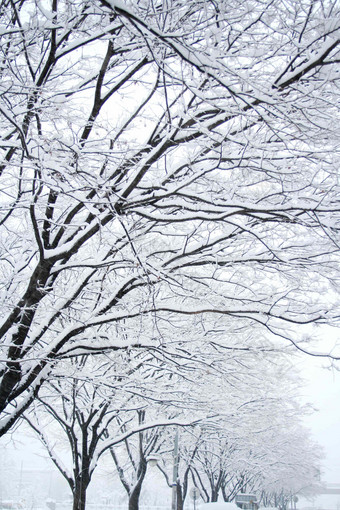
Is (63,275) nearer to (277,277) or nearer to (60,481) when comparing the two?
(277,277)

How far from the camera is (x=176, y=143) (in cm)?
430

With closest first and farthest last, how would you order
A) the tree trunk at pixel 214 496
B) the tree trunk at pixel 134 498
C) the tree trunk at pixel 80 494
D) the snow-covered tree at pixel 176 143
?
the snow-covered tree at pixel 176 143 → the tree trunk at pixel 80 494 → the tree trunk at pixel 134 498 → the tree trunk at pixel 214 496

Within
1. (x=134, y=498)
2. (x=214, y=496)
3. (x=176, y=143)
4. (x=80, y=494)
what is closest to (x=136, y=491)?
(x=134, y=498)

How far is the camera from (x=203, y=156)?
504cm

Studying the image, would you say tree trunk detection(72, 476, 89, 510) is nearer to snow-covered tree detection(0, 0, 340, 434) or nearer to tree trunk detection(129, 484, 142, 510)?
tree trunk detection(129, 484, 142, 510)

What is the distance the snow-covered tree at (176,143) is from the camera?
11.5 ft

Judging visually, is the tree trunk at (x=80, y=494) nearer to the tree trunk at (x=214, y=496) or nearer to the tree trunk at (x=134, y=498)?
the tree trunk at (x=134, y=498)

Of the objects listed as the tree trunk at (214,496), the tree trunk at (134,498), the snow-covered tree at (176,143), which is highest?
the snow-covered tree at (176,143)

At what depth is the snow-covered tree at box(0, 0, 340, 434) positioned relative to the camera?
11.5 ft

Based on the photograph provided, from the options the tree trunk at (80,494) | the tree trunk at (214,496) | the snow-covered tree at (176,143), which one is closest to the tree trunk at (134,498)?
the tree trunk at (80,494)

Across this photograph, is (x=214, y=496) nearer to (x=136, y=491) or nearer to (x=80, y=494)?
(x=136, y=491)

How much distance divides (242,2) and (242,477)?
32088 millimetres

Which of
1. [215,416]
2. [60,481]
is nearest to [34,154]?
[215,416]

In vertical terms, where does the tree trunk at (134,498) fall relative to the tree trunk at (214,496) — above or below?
above
